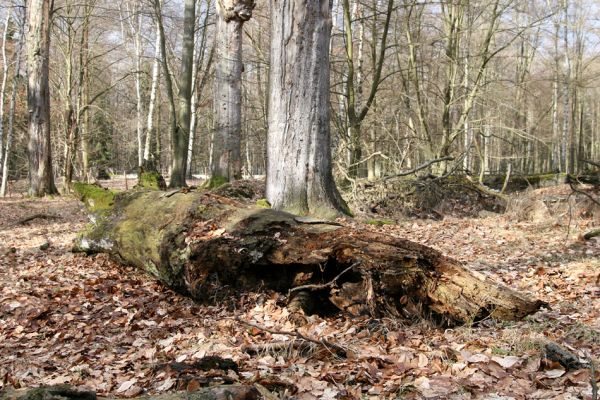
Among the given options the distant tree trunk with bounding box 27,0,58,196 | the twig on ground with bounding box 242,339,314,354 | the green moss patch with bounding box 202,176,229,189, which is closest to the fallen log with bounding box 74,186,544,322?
the twig on ground with bounding box 242,339,314,354

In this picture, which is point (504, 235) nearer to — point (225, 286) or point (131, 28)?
point (225, 286)

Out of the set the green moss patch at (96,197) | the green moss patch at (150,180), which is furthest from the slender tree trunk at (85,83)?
the green moss patch at (96,197)

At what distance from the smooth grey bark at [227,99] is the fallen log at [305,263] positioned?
5534mm

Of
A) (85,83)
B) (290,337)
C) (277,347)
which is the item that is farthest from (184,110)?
(277,347)

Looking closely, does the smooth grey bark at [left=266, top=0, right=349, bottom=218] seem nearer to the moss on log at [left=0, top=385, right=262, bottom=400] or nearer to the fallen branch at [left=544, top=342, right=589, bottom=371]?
the fallen branch at [left=544, top=342, right=589, bottom=371]

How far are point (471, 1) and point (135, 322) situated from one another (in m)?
15.5

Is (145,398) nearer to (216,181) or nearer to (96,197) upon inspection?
(96,197)

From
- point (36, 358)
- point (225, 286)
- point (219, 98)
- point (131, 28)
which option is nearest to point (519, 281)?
point (225, 286)

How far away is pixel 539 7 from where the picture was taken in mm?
26844

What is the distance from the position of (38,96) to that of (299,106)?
11626mm

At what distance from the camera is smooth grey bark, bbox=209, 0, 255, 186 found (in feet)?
37.3

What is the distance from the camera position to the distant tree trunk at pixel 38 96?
15.2 m

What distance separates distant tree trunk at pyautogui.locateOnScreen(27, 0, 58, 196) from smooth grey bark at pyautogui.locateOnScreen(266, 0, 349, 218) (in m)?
11.1

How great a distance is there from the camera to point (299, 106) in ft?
24.1
